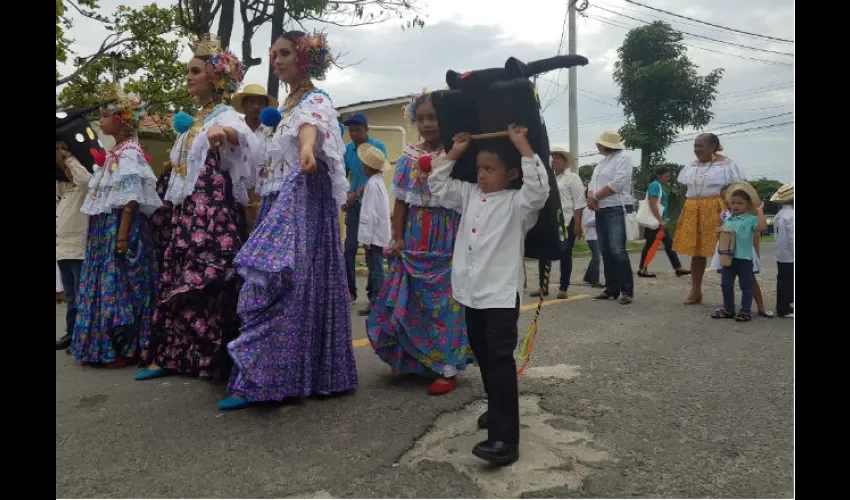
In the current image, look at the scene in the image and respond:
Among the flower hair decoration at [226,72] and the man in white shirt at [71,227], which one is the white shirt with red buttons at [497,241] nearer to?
the flower hair decoration at [226,72]

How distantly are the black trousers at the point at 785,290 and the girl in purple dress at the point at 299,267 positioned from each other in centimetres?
449

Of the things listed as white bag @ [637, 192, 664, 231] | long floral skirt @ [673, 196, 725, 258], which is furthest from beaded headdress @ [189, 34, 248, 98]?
white bag @ [637, 192, 664, 231]

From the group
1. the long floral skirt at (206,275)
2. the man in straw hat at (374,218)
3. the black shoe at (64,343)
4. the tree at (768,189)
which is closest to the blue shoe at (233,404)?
the long floral skirt at (206,275)

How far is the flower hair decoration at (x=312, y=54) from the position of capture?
137 inches

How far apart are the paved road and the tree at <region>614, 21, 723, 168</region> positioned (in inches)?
1127

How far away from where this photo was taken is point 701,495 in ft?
7.48

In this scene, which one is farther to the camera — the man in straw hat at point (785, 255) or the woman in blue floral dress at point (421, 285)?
the man in straw hat at point (785, 255)

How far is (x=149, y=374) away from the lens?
3.95 meters

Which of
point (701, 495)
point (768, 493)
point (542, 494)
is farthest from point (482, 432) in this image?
point (768, 493)

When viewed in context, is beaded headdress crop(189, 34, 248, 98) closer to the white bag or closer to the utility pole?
the white bag

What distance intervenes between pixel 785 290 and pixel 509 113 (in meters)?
4.54

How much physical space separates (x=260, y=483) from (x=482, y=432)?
1080mm

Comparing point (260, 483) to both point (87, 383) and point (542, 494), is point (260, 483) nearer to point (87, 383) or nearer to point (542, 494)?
point (542, 494)

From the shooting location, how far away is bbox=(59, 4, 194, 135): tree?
12586 mm
